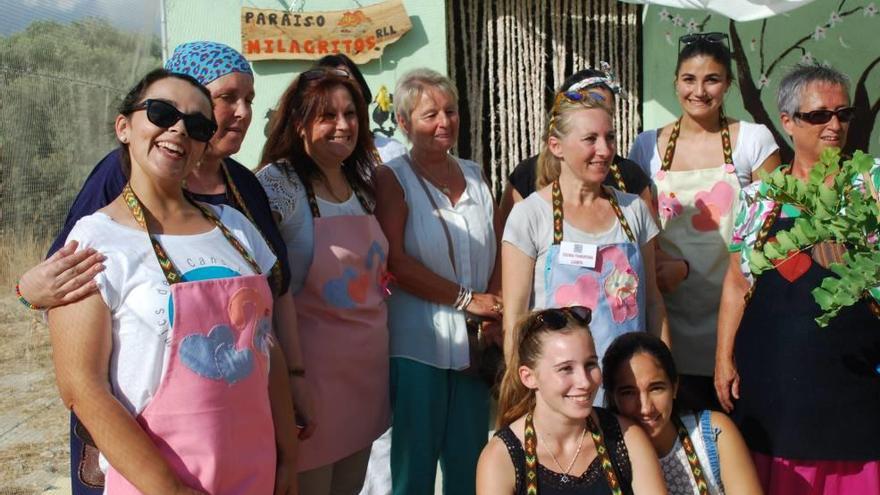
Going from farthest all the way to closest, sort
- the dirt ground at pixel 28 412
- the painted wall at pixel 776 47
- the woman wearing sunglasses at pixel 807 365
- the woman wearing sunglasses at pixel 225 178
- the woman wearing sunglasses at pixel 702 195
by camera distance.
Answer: the painted wall at pixel 776 47 < the dirt ground at pixel 28 412 < the woman wearing sunglasses at pixel 702 195 < the woman wearing sunglasses at pixel 807 365 < the woman wearing sunglasses at pixel 225 178

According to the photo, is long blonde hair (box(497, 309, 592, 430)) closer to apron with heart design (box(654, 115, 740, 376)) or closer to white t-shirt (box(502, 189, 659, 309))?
white t-shirt (box(502, 189, 659, 309))

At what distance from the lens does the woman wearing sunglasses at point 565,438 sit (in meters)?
2.70

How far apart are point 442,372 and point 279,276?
3.00ft

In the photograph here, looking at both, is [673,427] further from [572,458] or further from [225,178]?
[225,178]

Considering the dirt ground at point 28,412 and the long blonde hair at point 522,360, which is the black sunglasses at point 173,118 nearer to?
the long blonde hair at point 522,360

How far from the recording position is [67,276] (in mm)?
1998

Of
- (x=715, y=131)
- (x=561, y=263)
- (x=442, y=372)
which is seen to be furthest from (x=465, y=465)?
(x=715, y=131)

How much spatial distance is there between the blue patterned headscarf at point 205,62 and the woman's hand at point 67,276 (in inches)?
30.3

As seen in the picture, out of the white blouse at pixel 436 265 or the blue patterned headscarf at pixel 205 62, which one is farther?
the white blouse at pixel 436 265

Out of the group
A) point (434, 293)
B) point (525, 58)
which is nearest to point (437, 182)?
point (434, 293)

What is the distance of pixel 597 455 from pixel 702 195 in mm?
1303

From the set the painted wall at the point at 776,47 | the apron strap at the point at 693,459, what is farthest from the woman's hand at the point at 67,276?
the painted wall at the point at 776,47

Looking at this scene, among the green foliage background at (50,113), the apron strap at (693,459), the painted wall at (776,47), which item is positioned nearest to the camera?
the apron strap at (693,459)

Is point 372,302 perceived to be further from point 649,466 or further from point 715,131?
point 715,131
